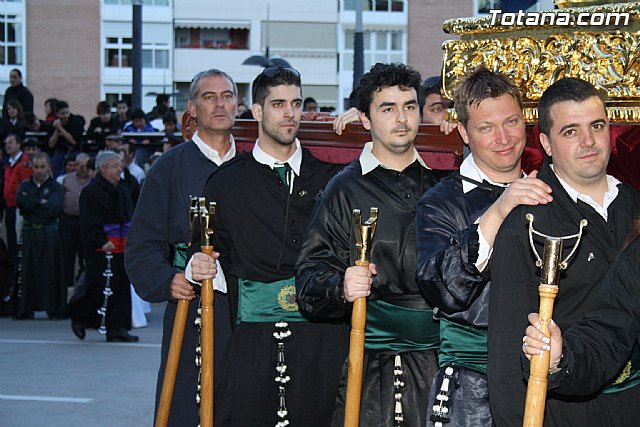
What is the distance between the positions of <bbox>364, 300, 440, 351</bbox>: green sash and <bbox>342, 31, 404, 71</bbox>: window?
34.1 meters

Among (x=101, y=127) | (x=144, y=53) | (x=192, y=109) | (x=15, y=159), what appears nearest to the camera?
(x=192, y=109)

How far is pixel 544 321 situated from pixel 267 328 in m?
2.24

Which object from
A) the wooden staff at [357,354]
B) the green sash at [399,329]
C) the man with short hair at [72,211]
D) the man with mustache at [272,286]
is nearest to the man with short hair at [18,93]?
the man with short hair at [72,211]

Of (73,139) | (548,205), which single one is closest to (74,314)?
(73,139)

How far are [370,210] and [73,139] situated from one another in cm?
1134

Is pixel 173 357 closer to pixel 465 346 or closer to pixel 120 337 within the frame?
pixel 465 346

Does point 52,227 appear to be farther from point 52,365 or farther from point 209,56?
point 209,56

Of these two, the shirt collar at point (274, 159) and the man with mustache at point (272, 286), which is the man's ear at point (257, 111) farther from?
the shirt collar at point (274, 159)

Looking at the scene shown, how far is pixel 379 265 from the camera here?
168 inches

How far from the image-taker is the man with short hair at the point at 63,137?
15.0 metres

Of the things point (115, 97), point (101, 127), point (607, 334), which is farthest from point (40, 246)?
point (115, 97)

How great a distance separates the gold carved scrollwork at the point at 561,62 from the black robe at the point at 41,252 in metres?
8.02

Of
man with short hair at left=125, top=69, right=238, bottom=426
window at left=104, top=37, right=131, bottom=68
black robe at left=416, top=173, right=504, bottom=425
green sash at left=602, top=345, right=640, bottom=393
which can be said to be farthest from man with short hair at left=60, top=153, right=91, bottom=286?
window at left=104, top=37, right=131, bottom=68

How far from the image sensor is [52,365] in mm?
9297
